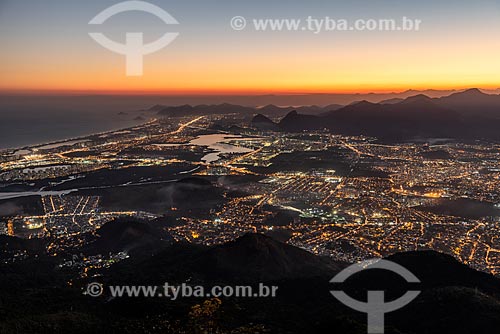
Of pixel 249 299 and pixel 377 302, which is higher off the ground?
pixel 377 302

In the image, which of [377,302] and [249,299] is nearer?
[377,302]

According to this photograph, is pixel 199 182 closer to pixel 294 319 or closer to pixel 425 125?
pixel 294 319

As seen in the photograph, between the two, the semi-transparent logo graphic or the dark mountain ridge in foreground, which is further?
Answer: the semi-transparent logo graphic

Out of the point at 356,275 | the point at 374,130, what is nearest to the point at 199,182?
the point at 356,275

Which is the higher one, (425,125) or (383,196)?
(425,125)

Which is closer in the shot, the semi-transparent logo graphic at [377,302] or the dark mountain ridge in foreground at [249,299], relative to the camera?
the dark mountain ridge in foreground at [249,299]

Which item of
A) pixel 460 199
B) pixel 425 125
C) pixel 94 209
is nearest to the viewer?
pixel 94 209

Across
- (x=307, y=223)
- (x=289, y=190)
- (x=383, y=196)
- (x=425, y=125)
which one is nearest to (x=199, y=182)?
(x=289, y=190)

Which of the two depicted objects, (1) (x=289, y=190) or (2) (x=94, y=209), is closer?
(2) (x=94, y=209)

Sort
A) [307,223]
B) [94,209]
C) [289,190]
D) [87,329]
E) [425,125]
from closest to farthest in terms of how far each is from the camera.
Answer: [87,329]
[307,223]
[94,209]
[289,190]
[425,125]
